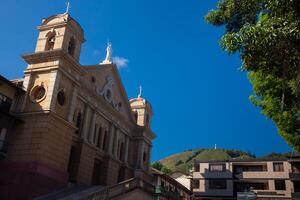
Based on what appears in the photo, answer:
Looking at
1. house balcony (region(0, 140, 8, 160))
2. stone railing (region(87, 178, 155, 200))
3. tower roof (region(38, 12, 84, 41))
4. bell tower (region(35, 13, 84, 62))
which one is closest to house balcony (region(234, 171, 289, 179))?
stone railing (region(87, 178, 155, 200))

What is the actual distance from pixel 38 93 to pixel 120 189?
1023 centimetres

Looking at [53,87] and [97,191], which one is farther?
[53,87]

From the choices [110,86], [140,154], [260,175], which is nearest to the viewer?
[110,86]

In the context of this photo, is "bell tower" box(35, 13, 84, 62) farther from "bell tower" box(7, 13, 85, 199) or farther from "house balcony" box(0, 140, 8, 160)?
"house balcony" box(0, 140, 8, 160)

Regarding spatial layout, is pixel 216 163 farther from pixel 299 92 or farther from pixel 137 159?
pixel 299 92

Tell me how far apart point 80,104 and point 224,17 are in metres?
21.7

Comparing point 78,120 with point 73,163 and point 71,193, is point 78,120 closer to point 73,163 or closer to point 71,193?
point 73,163

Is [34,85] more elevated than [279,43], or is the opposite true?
[34,85]

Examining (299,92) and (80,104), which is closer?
(299,92)

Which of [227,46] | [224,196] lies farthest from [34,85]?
[224,196]

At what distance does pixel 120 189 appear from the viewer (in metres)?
28.6

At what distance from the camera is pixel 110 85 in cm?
4112

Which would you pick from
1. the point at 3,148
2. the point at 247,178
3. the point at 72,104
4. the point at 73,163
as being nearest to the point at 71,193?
the point at 73,163

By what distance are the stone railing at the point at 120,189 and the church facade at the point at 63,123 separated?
14.1 feet
